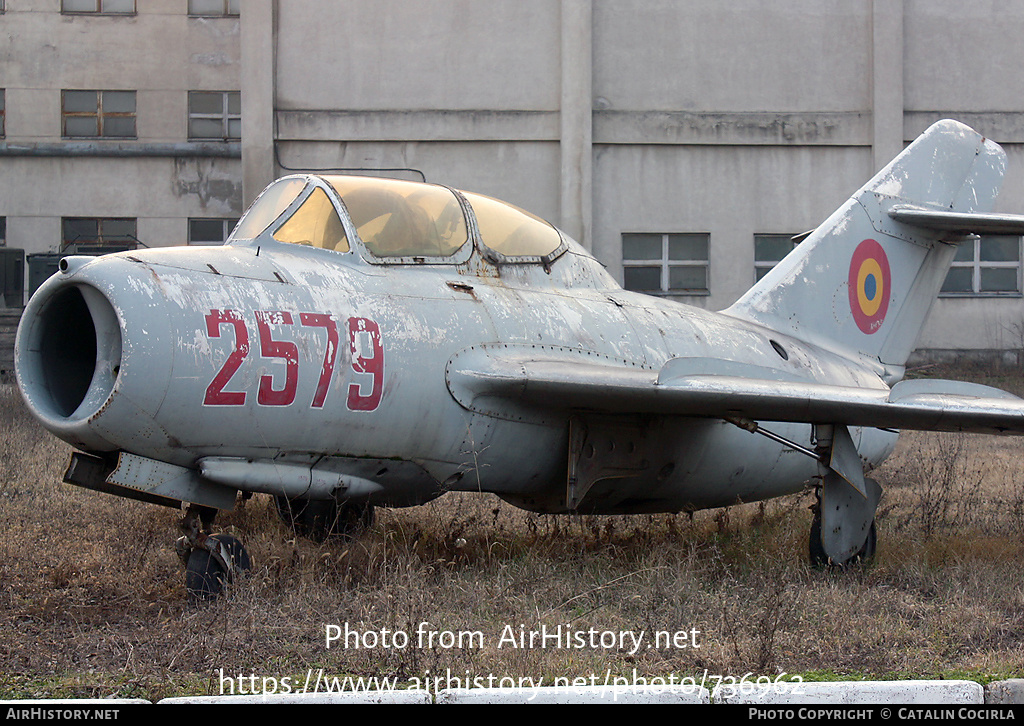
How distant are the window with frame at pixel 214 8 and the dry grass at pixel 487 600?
23317 mm

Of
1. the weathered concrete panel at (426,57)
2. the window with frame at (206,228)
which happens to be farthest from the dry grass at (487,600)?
the window with frame at (206,228)

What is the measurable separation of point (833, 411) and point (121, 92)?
26246 millimetres

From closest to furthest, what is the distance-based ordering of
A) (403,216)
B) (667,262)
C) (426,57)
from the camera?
(403,216)
(426,57)
(667,262)

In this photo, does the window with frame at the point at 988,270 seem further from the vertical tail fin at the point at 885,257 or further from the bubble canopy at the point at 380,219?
the bubble canopy at the point at 380,219

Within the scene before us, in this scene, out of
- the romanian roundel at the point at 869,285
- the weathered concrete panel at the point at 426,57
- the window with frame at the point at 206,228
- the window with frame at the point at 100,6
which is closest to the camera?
the romanian roundel at the point at 869,285

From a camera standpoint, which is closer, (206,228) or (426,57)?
(426,57)

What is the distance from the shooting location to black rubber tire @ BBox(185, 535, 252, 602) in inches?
205

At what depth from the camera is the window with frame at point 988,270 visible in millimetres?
21859

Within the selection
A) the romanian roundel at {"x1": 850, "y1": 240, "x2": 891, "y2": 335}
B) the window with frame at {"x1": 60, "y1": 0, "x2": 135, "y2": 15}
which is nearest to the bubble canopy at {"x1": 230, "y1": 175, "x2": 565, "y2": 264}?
the romanian roundel at {"x1": 850, "y1": 240, "x2": 891, "y2": 335}

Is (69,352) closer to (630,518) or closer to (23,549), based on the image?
(23,549)

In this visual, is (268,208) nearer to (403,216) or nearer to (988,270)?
(403,216)

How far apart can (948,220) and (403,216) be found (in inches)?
206

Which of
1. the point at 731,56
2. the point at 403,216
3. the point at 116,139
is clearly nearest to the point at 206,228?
the point at 116,139

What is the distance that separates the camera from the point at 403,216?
20.5 ft
